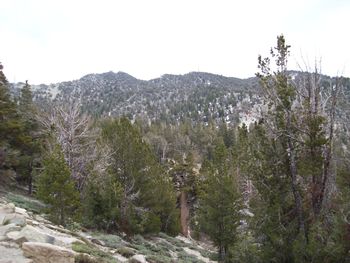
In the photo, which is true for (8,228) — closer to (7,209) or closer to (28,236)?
(28,236)

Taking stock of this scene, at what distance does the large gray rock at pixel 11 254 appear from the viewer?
25.6 feet

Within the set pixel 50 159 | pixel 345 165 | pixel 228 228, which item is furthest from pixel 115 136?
pixel 345 165

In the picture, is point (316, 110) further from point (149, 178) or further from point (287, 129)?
point (149, 178)

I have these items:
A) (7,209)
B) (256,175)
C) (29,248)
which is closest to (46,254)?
(29,248)

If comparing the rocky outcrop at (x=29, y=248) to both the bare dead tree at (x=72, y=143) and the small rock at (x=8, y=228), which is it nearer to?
the small rock at (x=8, y=228)

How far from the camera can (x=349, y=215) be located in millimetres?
13078

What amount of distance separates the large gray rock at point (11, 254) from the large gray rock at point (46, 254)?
149 mm

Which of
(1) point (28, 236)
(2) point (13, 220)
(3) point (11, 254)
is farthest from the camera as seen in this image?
(2) point (13, 220)

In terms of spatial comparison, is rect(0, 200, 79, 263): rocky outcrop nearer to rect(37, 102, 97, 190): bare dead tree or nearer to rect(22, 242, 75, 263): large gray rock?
rect(22, 242, 75, 263): large gray rock

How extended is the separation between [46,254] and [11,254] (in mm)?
1004

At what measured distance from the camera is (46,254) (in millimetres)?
7867

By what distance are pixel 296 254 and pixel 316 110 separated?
541 centimetres

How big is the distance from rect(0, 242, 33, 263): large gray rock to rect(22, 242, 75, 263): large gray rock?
0.49ft

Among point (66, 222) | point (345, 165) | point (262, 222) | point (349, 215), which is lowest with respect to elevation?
point (66, 222)
